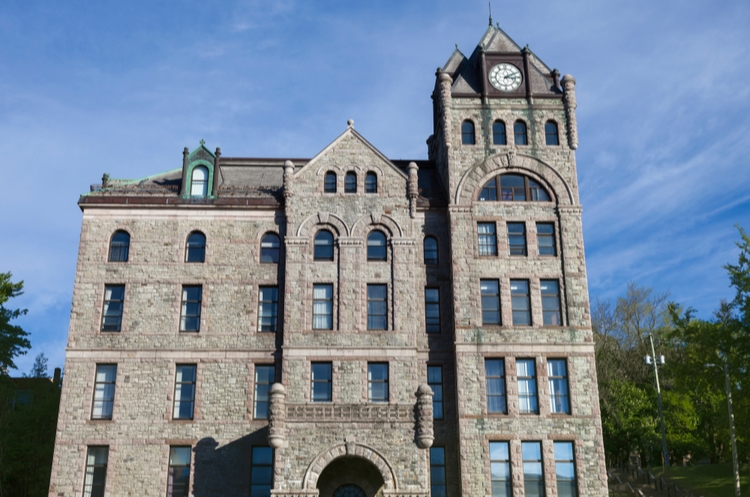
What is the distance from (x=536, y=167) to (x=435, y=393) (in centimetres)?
1187

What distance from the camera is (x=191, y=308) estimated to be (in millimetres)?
36000

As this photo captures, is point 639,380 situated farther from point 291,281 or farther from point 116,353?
point 116,353

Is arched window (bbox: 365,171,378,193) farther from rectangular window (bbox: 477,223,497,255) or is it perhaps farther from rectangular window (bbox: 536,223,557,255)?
rectangular window (bbox: 536,223,557,255)

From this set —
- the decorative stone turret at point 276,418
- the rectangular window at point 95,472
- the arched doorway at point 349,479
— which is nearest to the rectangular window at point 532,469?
the arched doorway at point 349,479

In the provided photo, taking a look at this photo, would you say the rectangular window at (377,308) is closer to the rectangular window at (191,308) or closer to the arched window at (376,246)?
the arched window at (376,246)

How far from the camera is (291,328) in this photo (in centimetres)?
3469

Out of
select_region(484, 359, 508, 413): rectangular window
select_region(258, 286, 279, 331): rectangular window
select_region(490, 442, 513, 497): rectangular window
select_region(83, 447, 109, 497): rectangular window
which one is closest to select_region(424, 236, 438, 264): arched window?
select_region(484, 359, 508, 413): rectangular window

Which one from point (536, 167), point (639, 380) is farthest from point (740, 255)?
point (639, 380)

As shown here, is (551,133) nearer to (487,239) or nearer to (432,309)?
(487,239)

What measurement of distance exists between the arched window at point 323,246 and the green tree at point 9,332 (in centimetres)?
1903

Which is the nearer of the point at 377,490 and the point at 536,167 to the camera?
the point at 377,490

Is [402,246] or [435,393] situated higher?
[402,246]

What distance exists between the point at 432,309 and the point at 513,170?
7.82 metres

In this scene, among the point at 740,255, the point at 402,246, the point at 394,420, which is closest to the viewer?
the point at 394,420
